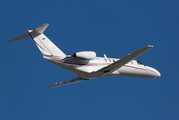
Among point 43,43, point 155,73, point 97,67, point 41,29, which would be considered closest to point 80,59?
point 97,67

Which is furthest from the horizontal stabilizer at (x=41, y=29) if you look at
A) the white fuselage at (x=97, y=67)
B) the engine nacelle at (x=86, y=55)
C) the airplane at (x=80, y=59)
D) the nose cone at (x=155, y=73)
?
the nose cone at (x=155, y=73)

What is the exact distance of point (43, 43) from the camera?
22812mm

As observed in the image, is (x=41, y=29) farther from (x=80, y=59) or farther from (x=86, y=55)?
(x=86, y=55)

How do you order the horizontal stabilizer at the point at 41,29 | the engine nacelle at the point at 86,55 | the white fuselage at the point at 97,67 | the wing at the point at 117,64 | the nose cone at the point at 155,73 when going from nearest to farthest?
1. the wing at the point at 117,64
2. the horizontal stabilizer at the point at 41,29
3. the engine nacelle at the point at 86,55
4. the white fuselage at the point at 97,67
5. the nose cone at the point at 155,73

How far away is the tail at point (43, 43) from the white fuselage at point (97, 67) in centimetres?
48

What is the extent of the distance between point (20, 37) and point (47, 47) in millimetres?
2362

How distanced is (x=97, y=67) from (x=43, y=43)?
5.45 metres

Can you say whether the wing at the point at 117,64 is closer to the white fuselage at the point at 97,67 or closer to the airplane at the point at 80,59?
the airplane at the point at 80,59

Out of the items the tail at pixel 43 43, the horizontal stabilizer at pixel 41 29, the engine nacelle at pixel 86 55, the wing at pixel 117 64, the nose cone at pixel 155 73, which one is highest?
the horizontal stabilizer at pixel 41 29

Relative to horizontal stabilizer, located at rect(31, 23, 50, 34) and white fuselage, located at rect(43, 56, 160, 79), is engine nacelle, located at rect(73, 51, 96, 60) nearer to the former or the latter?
white fuselage, located at rect(43, 56, 160, 79)

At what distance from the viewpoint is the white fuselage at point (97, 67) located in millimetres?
23047

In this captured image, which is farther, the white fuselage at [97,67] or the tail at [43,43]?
the white fuselage at [97,67]

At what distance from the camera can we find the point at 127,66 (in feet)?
88.3

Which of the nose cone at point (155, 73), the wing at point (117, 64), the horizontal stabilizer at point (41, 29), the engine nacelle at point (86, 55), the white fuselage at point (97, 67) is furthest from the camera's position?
the nose cone at point (155, 73)
